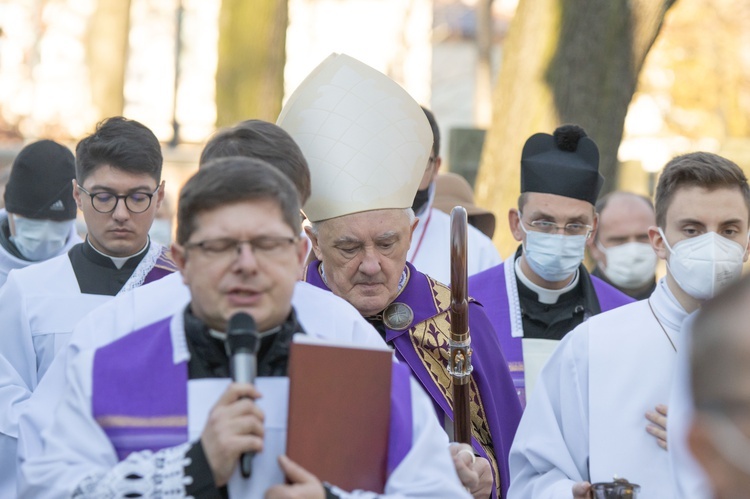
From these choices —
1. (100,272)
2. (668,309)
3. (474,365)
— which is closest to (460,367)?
(474,365)

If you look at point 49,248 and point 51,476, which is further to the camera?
point 49,248

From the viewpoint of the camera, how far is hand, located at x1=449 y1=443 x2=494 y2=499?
417 centimetres

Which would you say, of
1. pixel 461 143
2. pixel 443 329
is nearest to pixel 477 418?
pixel 443 329

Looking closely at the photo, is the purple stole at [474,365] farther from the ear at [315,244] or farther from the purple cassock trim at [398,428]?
the purple cassock trim at [398,428]

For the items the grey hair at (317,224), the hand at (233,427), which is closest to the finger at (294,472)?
the hand at (233,427)

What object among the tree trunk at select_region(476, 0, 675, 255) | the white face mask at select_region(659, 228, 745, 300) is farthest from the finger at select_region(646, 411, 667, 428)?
the tree trunk at select_region(476, 0, 675, 255)

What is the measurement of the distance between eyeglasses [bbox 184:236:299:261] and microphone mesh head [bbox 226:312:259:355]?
0.57 ft

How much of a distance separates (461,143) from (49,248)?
705cm

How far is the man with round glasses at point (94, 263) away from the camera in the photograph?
223 inches

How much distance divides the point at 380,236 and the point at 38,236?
2.42 m

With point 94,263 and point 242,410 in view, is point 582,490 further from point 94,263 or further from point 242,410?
point 94,263

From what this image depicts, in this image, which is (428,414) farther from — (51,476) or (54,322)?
(54,322)

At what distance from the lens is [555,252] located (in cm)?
647

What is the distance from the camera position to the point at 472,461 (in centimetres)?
433
